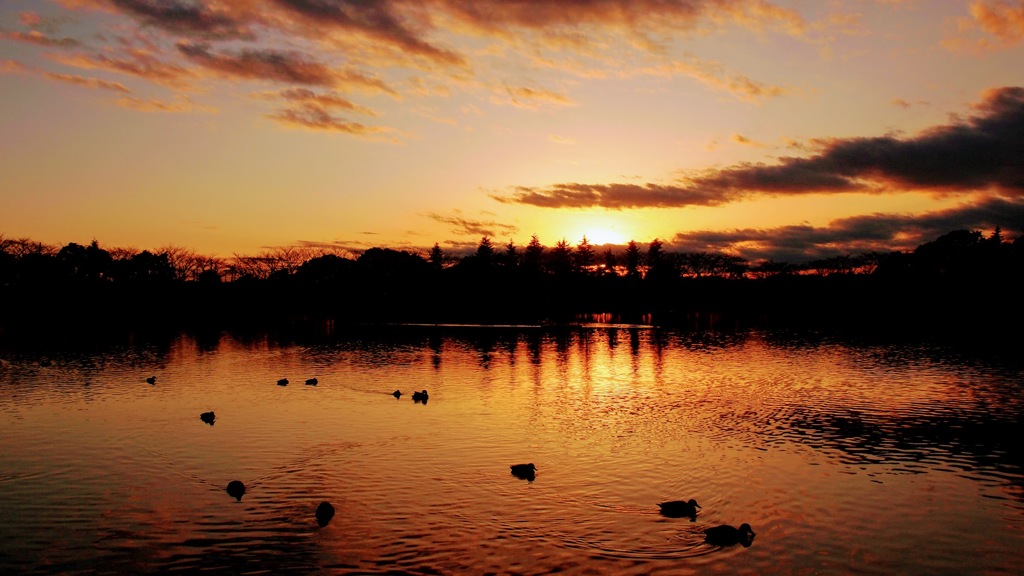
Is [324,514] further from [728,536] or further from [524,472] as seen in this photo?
[728,536]

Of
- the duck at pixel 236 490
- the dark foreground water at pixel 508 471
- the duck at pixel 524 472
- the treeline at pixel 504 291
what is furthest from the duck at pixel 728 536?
the treeline at pixel 504 291

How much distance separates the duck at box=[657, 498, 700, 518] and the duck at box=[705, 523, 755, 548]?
5.44 ft

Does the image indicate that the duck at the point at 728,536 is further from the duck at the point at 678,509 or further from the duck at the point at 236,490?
the duck at the point at 236,490

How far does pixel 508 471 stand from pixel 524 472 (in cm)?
127

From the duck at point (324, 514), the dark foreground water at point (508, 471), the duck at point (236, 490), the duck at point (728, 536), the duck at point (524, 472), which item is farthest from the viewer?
the duck at point (524, 472)

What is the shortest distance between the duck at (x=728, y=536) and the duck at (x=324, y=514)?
10.2m

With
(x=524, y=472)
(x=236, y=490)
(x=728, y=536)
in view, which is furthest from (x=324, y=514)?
(x=728, y=536)

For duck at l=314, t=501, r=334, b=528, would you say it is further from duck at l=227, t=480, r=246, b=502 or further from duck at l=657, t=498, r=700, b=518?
duck at l=657, t=498, r=700, b=518

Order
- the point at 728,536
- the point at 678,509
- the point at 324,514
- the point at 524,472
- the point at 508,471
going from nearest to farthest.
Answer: the point at 728,536, the point at 324,514, the point at 678,509, the point at 524,472, the point at 508,471

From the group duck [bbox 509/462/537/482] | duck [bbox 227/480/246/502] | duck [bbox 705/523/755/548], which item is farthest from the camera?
duck [bbox 509/462/537/482]

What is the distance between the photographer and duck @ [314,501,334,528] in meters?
19.2

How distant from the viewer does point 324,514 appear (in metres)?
19.3

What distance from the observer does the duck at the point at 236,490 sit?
856 inches

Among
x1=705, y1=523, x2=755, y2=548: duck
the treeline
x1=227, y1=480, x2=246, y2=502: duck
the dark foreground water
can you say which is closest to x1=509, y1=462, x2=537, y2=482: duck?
the dark foreground water
